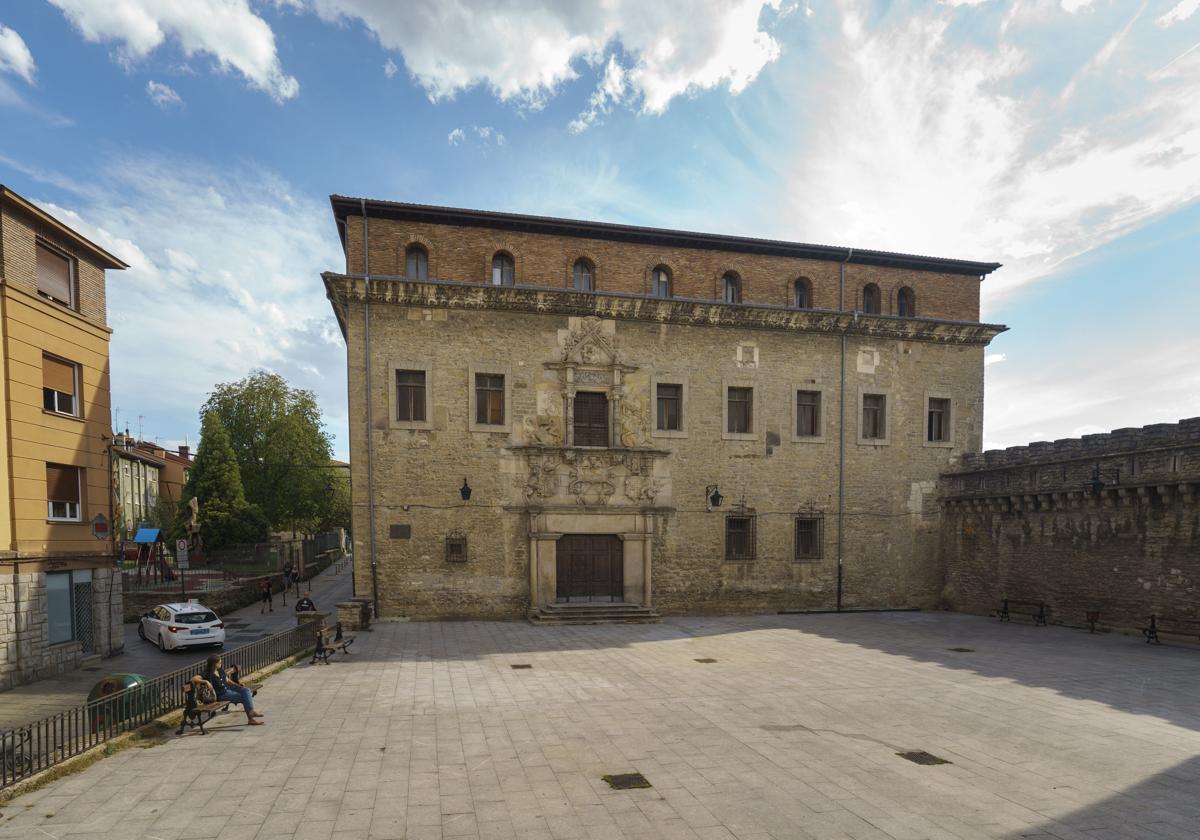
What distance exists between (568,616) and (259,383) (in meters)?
36.1

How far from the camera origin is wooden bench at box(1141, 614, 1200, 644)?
16.5 m

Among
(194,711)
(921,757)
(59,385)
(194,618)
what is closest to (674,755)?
(921,757)

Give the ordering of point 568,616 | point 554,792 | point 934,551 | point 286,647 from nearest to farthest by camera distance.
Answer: point 554,792 < point 286,647 < point 568,616 < point 934,551

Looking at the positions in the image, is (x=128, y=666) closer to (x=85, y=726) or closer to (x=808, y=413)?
(x=85, y=726)

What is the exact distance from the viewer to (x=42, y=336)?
52.1ft

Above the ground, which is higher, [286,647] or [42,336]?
[42,336]

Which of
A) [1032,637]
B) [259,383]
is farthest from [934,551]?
[259,383]

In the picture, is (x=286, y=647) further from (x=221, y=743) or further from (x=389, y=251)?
(x=389, y=251)

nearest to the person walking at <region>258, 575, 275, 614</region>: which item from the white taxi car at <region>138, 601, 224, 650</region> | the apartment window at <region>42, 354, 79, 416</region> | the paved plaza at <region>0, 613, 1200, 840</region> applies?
the white taxi car at <region>138, 601, 224, 650</region>

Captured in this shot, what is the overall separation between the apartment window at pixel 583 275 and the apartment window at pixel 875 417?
11.7 m

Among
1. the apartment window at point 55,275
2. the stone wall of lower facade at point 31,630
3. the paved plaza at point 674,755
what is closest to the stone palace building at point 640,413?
the paved plaza at point 674,755

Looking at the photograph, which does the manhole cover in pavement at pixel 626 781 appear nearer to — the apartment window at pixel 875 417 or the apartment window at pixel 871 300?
the apartment window at pixel 875 417

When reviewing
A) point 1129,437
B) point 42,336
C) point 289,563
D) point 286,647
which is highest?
point 42,336

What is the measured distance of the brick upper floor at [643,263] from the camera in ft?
66.4
